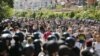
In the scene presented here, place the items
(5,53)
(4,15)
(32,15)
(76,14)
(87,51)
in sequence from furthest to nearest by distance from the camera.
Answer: (32,15) < (76,14) < (4,15) < (87,51) < (5,53)

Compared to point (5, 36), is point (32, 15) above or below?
below

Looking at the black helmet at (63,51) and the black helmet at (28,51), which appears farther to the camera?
the black helmet at (28,51)

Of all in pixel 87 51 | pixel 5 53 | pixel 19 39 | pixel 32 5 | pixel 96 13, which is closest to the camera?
pixel 5 53

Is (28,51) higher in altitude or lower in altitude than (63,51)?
lower

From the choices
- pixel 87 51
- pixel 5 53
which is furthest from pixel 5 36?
pixel 87 51

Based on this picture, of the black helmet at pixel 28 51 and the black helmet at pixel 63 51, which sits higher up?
the black helmet at pixel 63 51

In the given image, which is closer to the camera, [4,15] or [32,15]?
[4,15]

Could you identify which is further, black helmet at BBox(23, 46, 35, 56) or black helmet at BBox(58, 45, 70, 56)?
black helmet at BBox(23, 46, 35, 56)

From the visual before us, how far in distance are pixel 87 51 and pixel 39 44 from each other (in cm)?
210

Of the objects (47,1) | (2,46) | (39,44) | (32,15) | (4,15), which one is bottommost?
(47,1)

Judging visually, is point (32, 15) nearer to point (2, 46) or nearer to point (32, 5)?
point (32, 5)

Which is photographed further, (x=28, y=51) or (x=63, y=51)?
(x=28, y=51)

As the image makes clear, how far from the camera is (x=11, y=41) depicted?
12445 mm

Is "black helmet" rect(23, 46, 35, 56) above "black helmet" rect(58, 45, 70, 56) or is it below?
below
